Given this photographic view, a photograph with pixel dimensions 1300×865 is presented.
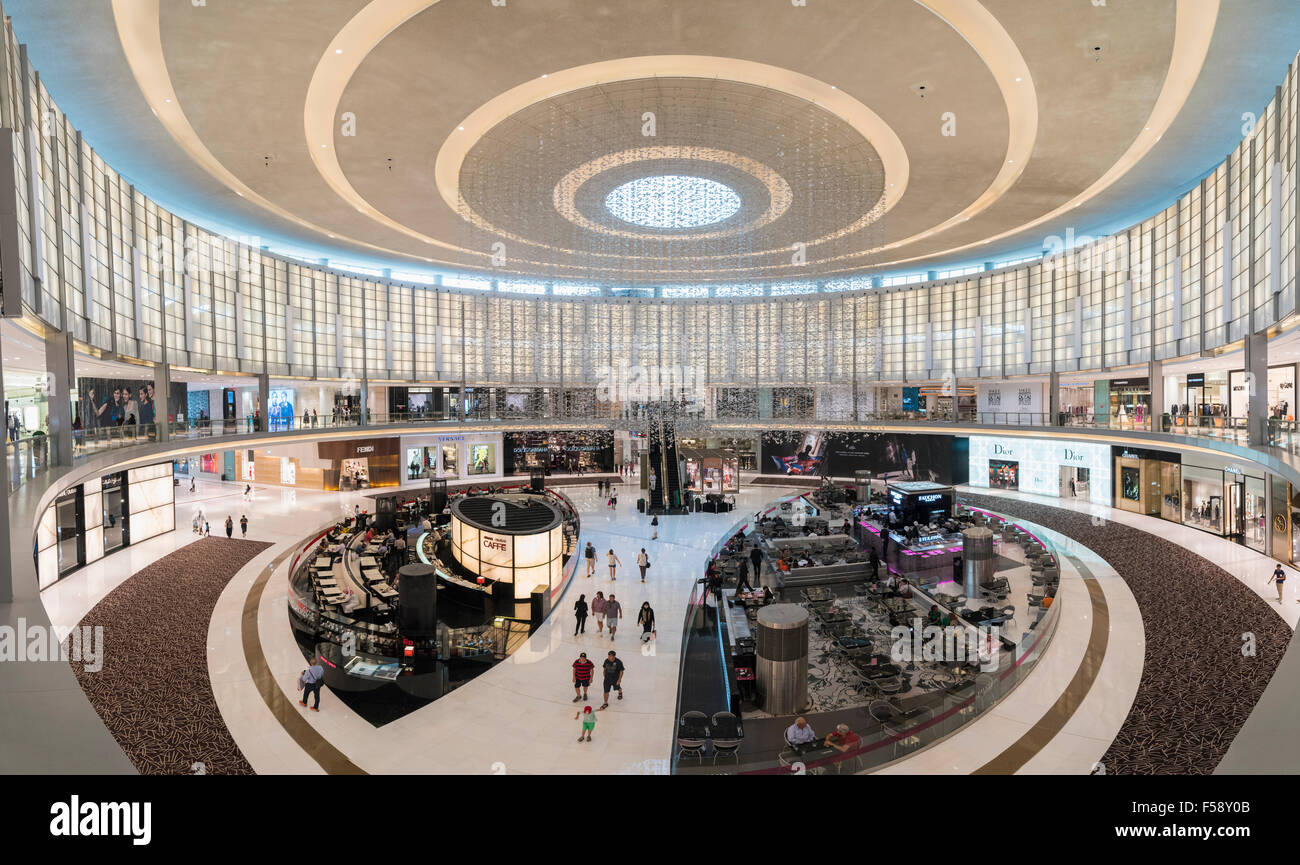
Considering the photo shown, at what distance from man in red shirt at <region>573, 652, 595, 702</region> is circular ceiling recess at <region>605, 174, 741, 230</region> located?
609 inches

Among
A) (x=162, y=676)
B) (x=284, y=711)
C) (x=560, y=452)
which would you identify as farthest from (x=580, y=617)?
(x=560, y=452)

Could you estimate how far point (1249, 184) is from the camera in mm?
15359

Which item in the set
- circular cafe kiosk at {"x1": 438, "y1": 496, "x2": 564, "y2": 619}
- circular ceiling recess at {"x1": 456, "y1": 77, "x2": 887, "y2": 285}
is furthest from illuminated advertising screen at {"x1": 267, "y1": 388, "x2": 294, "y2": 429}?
circular cafe kiosk at {"x1": 438, "y1": 496, "x2": 564, "y2": 619}

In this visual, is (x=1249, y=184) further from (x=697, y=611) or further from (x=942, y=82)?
(x=697, y=611)

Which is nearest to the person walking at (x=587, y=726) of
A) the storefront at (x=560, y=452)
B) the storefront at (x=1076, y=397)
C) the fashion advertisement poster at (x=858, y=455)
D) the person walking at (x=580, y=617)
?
the person walking at (x=580, y=617)

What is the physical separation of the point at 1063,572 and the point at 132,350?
27.0 metres

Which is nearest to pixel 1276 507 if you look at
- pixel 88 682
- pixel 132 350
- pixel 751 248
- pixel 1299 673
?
pixel 1299 673

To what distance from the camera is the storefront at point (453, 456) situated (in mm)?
33344

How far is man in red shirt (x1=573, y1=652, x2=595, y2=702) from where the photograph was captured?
9.66 m

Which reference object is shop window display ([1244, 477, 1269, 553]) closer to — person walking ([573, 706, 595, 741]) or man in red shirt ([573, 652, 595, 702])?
man in red shirt ([573, 652, 595, 702])

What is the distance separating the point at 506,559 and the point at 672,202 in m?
13.7

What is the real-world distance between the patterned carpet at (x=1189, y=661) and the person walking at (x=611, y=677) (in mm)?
6544

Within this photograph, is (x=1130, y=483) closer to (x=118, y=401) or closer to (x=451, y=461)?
(x=451, y=461)
